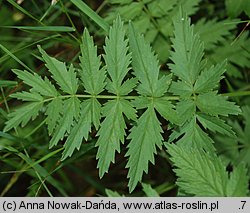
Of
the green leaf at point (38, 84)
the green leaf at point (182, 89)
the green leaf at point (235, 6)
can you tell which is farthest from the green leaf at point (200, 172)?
the green leaf at point (235, 6)

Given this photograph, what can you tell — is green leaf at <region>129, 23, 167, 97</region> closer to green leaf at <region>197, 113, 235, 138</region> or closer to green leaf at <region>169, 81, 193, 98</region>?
green leaf at <region>169, 81, 193, 98</region>

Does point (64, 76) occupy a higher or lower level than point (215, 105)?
higher

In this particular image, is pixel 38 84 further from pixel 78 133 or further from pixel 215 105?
pixel 215 105

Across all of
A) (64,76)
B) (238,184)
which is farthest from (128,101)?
(238,184)
